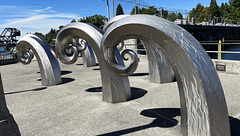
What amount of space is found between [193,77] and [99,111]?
3.37 m

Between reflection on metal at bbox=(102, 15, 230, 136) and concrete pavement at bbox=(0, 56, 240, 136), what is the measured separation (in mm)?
1019

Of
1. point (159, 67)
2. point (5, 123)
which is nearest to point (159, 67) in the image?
point (159, 67)

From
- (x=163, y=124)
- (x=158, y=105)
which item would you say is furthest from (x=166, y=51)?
(x=158, y=105)

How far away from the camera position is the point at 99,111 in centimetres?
584

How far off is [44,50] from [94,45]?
4402 mm

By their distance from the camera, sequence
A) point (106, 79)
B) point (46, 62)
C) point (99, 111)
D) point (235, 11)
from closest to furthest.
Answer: point (99, 111) → point (106, 79) → point (46, 62) → point (235, 11)

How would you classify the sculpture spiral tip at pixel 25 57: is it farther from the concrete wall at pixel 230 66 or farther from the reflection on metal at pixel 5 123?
the concrete wall at pixel 230 66

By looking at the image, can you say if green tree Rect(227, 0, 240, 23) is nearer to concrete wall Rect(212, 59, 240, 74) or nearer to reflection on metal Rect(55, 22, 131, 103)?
concrete wall Rect(212, 59, 240, 74)

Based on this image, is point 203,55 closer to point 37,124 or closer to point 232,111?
point 232,111

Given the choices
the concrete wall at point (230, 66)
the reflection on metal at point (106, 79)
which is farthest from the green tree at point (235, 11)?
the reflection on metal at point (106, 79)

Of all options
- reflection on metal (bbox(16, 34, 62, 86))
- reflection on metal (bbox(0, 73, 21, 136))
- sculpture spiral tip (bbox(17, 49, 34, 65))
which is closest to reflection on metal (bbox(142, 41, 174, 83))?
reflection on metal (bbox(16, 34, 62, 86))

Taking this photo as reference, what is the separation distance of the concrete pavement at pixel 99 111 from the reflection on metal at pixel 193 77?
3.34 feet

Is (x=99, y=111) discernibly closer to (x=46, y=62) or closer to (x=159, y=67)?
(x=159, y=67)

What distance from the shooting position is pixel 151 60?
8.74 m
